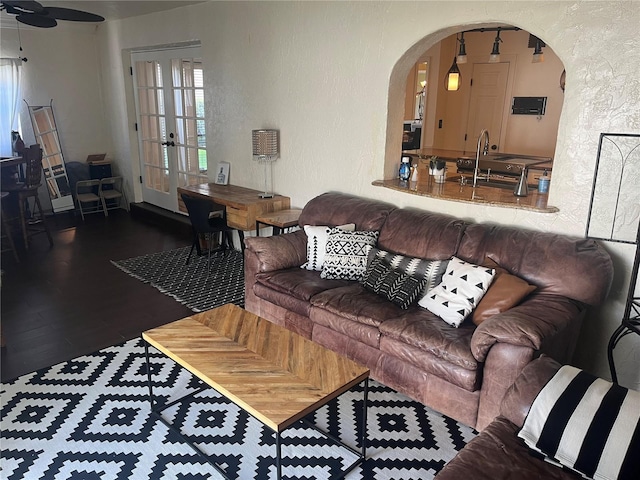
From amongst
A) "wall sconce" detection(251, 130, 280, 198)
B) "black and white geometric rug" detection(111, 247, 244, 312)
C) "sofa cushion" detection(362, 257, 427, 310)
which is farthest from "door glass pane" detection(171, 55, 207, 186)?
"sofa cushion" detection(362, 257, 427, 310)

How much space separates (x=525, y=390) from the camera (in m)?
1.76

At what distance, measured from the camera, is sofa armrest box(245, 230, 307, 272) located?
130 inches

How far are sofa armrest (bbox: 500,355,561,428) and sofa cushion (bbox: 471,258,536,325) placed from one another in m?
0.60

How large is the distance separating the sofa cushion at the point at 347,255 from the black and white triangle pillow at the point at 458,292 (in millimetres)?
576

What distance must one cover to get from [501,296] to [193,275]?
2.85 m

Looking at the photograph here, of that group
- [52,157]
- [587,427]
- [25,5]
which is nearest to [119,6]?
[25,5]

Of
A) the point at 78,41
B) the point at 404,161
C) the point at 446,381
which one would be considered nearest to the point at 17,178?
the point at 78,41

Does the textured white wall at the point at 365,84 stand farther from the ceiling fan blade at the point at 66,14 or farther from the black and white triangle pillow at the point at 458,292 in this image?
the ceiling fan blade at the point at 66,14

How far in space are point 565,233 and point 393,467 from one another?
67.2 inches

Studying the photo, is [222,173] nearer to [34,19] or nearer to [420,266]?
[34,19]

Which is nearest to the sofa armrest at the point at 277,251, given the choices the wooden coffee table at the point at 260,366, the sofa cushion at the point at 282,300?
the sofa cushion at the point at 282,300

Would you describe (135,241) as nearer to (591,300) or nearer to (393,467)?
(393,467)

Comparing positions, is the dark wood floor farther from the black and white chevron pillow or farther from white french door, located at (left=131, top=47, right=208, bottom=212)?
the black and white chevron pillow

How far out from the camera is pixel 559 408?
5.32 ft
